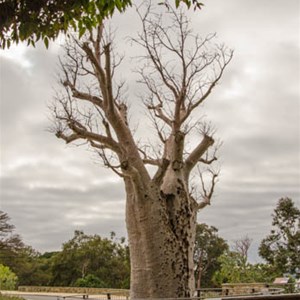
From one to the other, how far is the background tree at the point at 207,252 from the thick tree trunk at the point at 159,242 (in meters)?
20.8

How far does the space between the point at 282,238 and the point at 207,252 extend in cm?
1069

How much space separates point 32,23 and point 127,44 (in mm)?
6087

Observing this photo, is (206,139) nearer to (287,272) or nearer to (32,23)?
(32,23)

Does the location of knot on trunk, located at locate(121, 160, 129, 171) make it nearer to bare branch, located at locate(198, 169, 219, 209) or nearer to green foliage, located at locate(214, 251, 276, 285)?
bare branch, located at locate(198, 169, 219, 209)

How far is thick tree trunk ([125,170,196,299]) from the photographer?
6.59 metres

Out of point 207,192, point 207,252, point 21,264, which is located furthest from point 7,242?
point 207,192

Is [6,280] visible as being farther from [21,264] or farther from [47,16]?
[47,16]

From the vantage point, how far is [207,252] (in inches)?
1097

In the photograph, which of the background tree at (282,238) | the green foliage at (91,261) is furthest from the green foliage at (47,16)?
the green foliage at (91,261)

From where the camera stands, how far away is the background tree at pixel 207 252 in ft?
90.1

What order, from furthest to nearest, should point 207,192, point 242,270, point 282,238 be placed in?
point 242,270
point 282,238
point 207,192

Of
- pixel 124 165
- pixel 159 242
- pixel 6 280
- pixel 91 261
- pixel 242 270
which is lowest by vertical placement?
pixel 6 280

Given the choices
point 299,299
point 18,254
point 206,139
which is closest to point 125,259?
point 18,254

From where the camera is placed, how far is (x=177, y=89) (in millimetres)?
7746
